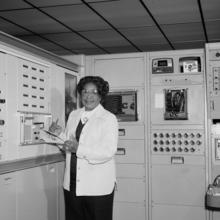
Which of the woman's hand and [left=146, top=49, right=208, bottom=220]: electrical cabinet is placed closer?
the woman's hand

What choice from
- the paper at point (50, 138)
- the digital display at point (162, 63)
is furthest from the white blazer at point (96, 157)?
the digital display at point (162, 63)

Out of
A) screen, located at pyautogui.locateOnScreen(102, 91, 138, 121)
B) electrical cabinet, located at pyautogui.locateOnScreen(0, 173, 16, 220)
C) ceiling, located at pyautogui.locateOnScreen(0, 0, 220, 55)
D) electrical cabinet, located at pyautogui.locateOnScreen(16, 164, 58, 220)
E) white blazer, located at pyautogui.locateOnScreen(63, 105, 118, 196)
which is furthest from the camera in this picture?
ceiling, located at pyautogui.locateOnScreen(0, 0, 220, 55)

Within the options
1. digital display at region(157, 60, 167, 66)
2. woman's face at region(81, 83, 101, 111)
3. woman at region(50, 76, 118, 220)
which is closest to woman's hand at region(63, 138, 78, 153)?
woman at region(50, 76, 118, 220)

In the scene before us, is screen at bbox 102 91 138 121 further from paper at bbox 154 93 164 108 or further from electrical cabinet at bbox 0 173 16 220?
electrical cabinet at bbox 0 173 16 220

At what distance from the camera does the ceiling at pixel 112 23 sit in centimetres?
438

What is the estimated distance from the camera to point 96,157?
8.23ft

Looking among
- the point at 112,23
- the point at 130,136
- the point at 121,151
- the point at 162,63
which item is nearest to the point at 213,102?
the point at 162,63

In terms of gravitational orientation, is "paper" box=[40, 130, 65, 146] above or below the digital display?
below

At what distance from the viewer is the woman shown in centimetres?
254

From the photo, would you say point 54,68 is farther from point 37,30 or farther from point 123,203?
point 37,30

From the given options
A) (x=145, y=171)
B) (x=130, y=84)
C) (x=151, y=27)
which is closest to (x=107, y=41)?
(x=151, y=27)

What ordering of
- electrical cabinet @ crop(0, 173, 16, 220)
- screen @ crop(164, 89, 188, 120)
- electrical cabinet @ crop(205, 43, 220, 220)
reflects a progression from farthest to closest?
screen @ crop(164, 89, 188, 120) → electrical cabinet @ crop(205, 43, 220, 220) → electrical cabinet @ crop(0, 173, 16, 220)

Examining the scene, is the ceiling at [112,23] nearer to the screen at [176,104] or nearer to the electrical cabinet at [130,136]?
the electrical cabinet at [130,136]

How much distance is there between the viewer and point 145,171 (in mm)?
3562
